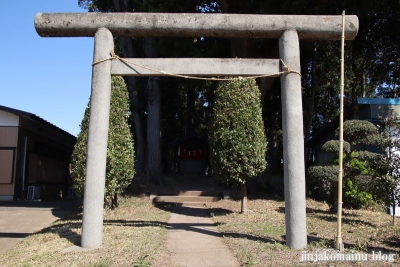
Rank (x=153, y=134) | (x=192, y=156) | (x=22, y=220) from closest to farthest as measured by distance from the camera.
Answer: (x=22, y=220)
(x=153, y=134)
(x=192, y=156)

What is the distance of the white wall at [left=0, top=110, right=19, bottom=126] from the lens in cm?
1635

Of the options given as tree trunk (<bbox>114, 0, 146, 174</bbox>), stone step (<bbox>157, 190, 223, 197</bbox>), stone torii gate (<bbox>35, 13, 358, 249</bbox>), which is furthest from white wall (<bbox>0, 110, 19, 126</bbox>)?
stone torii gate (<bbox>35, 13, 358, 249</bbox>)

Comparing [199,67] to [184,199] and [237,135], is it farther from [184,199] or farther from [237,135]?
[184,199]

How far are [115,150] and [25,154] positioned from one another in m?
8.91

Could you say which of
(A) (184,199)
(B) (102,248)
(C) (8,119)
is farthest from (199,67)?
(C) (8,119)

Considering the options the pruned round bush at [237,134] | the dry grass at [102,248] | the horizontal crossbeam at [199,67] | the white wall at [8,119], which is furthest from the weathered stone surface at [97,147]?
the white wall at [8,119]

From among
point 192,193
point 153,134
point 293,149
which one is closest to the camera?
point 293,149

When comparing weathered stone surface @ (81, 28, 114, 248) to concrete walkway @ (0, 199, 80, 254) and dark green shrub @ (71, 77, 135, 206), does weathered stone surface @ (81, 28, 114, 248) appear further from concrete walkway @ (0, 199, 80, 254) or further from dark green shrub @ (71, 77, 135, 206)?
dark green shrub @ (71, 77, 135, 206)

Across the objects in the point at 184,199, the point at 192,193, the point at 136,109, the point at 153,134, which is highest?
the point at 136,109

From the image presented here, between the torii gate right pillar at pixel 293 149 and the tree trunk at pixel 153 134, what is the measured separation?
35.9 ft

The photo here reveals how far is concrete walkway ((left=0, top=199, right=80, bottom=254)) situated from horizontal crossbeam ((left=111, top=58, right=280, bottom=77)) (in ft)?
15.4

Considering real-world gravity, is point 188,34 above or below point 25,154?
above

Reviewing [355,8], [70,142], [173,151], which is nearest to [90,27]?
[355,8]

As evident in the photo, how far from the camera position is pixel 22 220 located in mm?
10883
